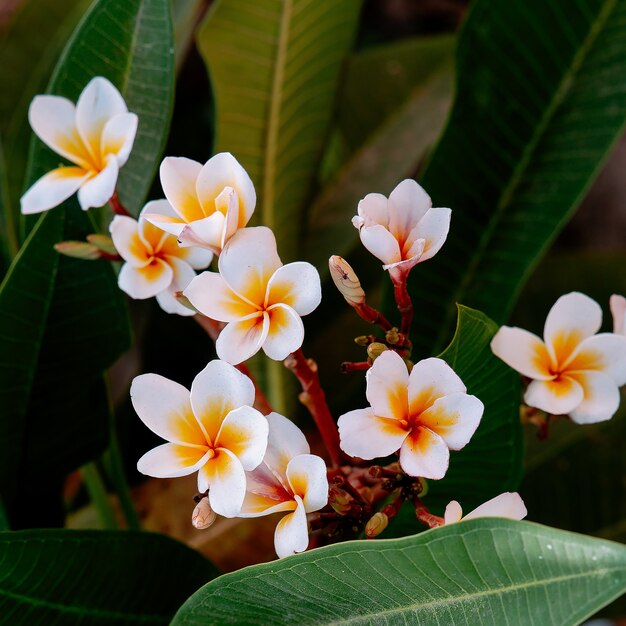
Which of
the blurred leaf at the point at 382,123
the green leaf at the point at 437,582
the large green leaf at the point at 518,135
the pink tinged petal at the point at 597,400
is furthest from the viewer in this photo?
the blurred leaf at the point at 382,123

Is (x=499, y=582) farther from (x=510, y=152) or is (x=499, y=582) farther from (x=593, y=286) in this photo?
(x=593, y=286)

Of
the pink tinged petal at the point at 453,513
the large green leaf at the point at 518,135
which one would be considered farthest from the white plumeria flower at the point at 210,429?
the large green leaf at the point at 518,135

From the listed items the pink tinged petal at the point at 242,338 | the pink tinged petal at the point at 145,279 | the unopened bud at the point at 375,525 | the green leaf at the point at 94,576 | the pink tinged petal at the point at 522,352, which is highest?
the pink tinged petal at the point at 242,338

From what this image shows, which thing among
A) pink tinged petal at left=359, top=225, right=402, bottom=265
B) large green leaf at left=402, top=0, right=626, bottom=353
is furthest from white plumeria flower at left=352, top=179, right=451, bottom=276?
large green leaf at left=402, top=0, right=626, bottom=353

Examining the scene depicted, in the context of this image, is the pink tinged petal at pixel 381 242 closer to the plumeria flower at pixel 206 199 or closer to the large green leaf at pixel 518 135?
the plumeria flower at pixel 206 199

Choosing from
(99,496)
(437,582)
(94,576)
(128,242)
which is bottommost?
(99,496)

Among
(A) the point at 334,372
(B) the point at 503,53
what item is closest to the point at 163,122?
(B) the point at 503,53

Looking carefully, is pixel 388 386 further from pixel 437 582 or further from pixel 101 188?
pixel 101 188

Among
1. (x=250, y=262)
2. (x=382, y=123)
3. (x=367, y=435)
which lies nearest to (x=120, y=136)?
(x=250, y=262)
